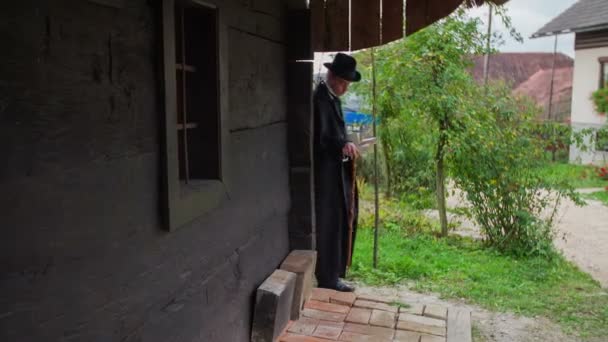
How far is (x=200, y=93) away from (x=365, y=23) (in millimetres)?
2105

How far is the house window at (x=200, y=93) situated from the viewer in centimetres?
261

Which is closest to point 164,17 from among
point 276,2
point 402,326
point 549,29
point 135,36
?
point 135,36

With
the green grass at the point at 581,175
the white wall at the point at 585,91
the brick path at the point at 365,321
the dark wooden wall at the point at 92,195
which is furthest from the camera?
the white wall at the point at 585,91

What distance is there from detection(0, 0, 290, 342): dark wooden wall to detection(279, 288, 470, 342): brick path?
97 cm

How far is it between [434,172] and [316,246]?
4221 millimetres

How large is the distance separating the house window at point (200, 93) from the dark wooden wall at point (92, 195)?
99 millimetres

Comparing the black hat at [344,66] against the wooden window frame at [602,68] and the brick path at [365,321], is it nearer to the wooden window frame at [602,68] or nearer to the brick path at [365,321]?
the brick path at [365,321]

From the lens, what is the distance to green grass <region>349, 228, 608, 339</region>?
4.81 m

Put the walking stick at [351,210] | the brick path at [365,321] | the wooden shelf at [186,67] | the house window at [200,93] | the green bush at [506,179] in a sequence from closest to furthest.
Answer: the wooden shelf at [186,67] → the house window at [200,93] → the brick path at [365,321] → the walking stick at [351,210] → the green bush at [506,179]

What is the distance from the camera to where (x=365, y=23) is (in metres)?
4.41

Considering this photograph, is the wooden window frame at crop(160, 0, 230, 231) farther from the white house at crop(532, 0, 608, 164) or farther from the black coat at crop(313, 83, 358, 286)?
the white house at crop(532, 0, 608, 164)

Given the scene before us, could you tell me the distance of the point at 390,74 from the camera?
24.5ft

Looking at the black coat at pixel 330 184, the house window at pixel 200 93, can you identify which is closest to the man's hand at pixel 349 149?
the black coat at pixel 330 184

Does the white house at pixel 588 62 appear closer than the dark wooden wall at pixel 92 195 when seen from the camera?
No
